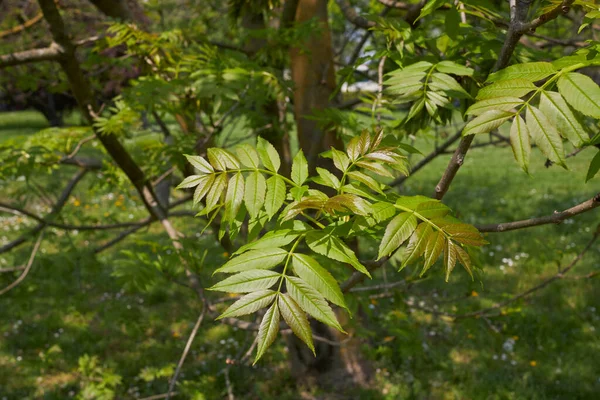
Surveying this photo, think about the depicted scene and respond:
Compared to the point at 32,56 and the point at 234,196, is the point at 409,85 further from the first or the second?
the point at 32,56

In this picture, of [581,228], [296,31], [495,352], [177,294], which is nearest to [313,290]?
[296,31]

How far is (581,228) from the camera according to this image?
694cm

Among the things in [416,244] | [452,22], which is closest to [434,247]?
[416,244]

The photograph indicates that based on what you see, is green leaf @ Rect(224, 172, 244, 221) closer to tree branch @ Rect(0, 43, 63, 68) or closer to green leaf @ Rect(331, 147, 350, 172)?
green leaf @ Rect(331, 147, 350, 172)

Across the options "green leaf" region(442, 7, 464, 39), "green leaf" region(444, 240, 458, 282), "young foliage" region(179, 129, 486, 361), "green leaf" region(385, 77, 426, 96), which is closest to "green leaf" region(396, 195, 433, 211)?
"young foliage" region(179, 129, 486, 361)

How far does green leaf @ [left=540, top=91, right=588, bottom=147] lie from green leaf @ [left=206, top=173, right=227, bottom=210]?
0.72m

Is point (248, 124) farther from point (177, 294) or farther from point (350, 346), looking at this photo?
point (177, 294)

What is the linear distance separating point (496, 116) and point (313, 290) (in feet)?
1.74

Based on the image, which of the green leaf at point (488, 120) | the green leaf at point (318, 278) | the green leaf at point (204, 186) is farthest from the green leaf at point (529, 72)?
the green leaf at point (204, 186)

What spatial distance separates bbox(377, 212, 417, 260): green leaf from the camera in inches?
38.0

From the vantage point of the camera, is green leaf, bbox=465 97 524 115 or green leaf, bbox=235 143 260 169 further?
green leaf, bbox=235 143 260 169

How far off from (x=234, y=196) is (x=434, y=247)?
47cm

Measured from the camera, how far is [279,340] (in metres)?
4.79

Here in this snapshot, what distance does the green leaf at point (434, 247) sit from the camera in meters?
0.97
